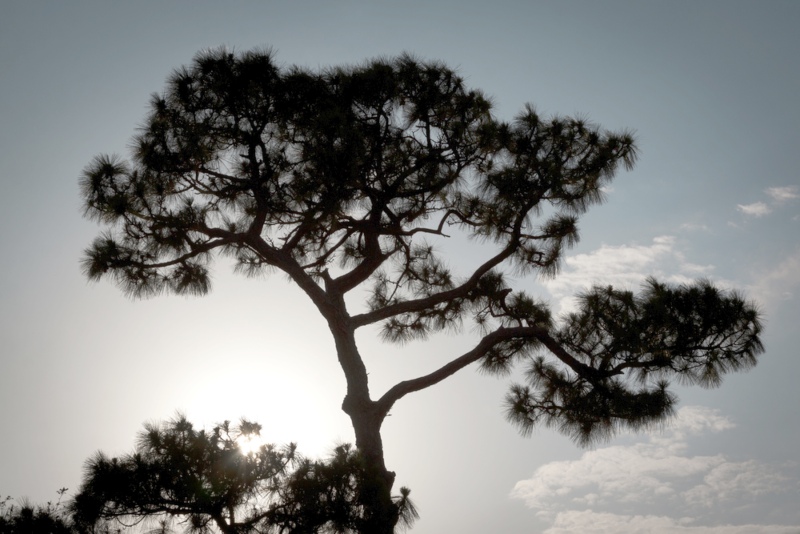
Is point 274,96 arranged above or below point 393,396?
above

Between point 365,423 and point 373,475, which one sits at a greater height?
point 365,423

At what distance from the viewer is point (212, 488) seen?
118 inches

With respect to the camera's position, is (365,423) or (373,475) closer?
(373,475)

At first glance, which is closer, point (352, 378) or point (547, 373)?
point (352, 378)

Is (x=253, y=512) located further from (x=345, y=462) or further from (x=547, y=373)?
(x=547, y=373)

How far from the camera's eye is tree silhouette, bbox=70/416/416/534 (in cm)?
300

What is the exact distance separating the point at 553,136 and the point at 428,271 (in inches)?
54.1

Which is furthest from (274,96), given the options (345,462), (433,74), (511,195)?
(345,462)

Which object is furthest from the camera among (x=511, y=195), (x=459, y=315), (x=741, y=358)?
(x=459, y=315)

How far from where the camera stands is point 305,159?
168 inches

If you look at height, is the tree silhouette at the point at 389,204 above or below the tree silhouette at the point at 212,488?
above

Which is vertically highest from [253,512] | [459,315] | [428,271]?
[428,271]

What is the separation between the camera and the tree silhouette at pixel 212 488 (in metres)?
3.00

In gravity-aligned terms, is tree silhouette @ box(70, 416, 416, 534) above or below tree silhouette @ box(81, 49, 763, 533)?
below
